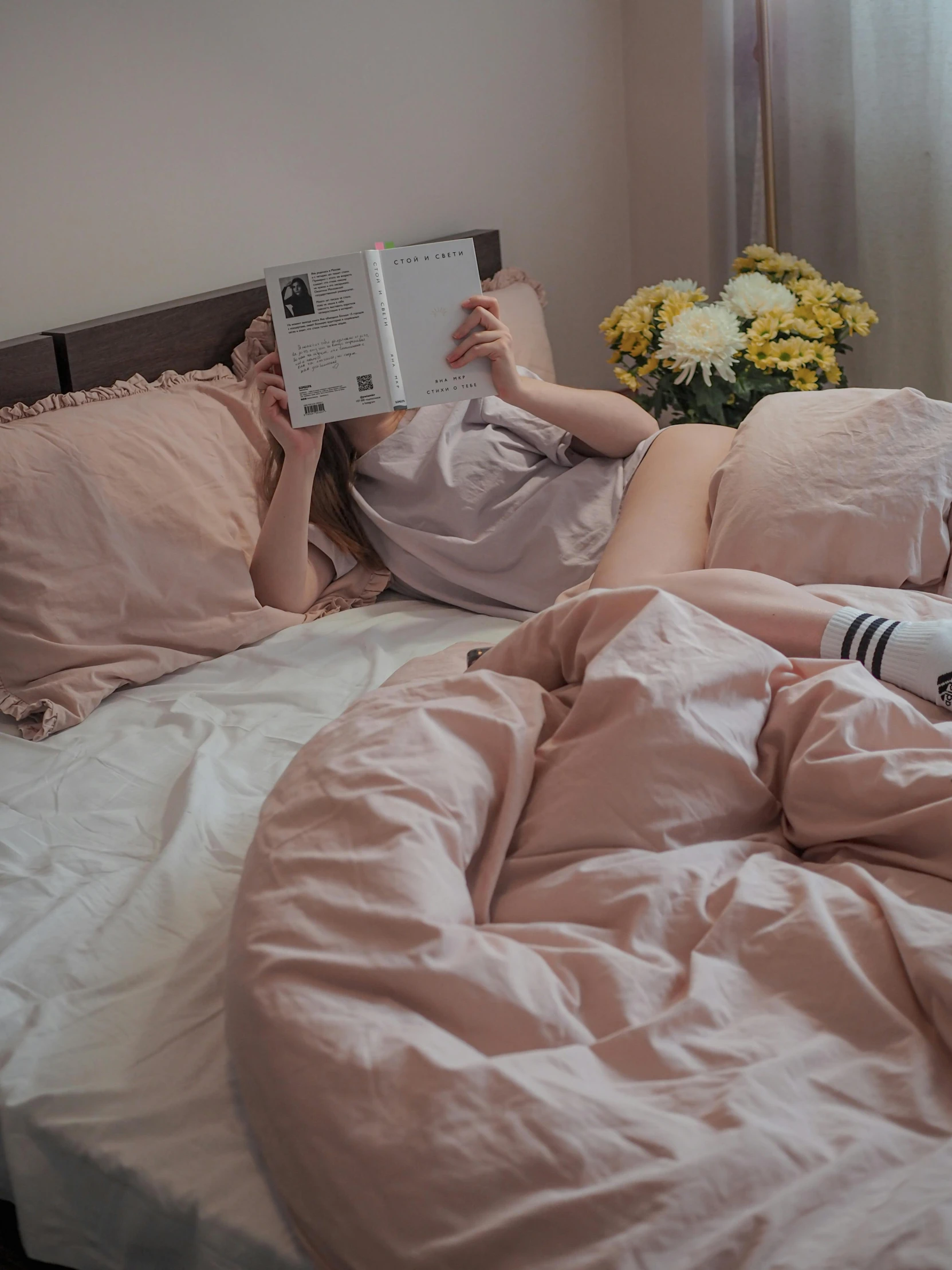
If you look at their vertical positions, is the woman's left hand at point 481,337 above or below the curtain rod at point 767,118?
below

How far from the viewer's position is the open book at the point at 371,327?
1.58 metres

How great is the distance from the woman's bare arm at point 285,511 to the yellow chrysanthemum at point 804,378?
845 mm

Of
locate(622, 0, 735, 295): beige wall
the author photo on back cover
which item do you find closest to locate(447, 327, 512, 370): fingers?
the author photo on back cover

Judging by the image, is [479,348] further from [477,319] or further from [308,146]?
[308,146]

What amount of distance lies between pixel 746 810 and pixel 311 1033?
401 millimetres

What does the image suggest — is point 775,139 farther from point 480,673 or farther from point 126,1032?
point 126,1032

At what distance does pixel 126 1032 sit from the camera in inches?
35.8

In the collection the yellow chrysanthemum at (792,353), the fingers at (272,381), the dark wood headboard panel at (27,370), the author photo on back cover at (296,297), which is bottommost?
the yellow chrysanthemum at (792,353)

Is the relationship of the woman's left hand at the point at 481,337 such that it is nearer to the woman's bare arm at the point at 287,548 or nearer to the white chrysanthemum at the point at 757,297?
the woman's bare arm at the point at 287,548

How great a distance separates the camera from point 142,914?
3.45 feet

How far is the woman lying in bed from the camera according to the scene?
5.42 feet

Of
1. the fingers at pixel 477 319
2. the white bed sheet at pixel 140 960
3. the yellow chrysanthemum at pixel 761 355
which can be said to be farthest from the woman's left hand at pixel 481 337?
the yellow chrysanthemum at pixel 761 355

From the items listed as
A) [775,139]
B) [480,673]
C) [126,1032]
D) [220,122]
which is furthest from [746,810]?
[775,139]

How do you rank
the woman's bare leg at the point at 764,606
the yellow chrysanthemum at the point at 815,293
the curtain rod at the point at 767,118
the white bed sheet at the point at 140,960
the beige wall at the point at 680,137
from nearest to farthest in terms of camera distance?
1. the white bed sheet at the point at 140,960
2. the woman's bare leg at the point at 764,606
3. the yellow chrysanthemum at the point at 815,293
4. the curtain rod at the point at 767,118
5. the beige wall at the point at 680,137
